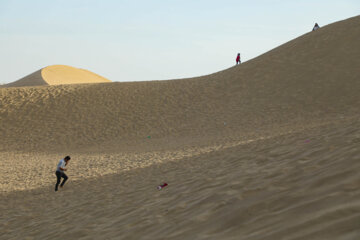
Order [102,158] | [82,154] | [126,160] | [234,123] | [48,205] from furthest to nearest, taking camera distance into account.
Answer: [234,123] → [82,154] → [102,158] → [126,160] → [48,205]

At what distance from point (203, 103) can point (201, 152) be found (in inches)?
500

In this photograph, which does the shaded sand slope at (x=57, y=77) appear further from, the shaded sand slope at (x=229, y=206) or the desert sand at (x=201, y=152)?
the shaded sand slope at (x=229, y=206)

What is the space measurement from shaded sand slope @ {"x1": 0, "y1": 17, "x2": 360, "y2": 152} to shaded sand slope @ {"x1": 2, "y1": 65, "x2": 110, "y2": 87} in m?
21.7

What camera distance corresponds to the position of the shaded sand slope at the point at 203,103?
20125mm

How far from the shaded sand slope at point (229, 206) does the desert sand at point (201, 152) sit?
2 centimetres

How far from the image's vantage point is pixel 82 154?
699 inches

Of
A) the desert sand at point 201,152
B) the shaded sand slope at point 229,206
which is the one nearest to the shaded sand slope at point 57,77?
the desert sand at point 201,152

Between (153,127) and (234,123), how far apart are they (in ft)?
16.3

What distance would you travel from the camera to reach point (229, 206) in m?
4.18

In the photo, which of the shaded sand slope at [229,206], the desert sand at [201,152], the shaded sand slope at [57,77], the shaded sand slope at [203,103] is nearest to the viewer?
the shaded sand slope at [229,206]

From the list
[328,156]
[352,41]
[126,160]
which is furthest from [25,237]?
[352,41]

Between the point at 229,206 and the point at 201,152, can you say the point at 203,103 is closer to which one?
the point at 201,152

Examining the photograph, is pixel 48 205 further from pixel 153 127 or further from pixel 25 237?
pixel 153 127

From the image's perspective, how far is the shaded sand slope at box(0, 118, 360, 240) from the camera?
2.97 meters
